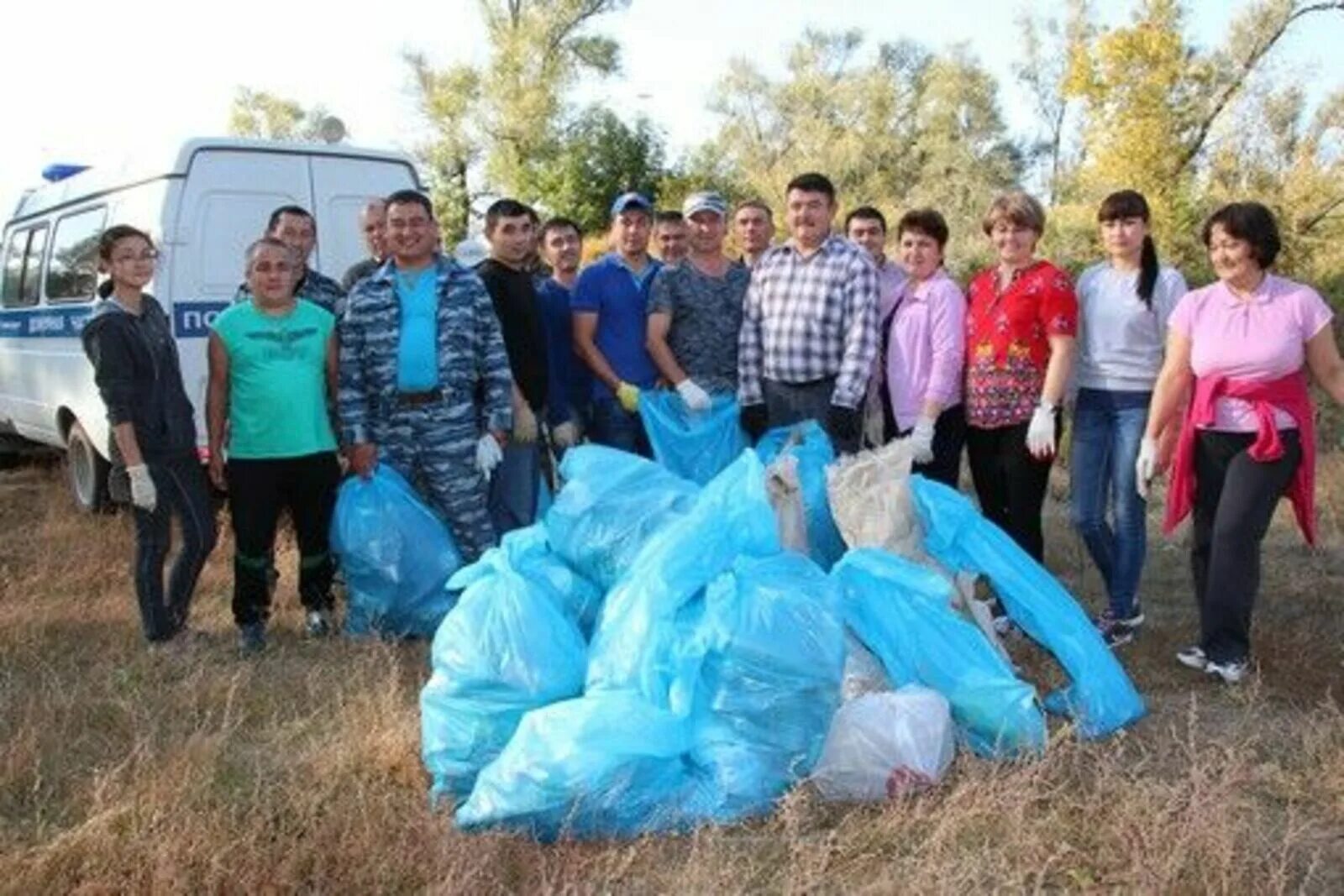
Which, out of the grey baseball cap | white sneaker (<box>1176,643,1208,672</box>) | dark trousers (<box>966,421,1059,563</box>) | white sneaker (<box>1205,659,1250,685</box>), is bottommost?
white sneaker (<box>1176,643,1208,672</box>)

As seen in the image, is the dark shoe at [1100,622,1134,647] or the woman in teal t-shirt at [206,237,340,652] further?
the dark shoe at [1100,622,1134,647]

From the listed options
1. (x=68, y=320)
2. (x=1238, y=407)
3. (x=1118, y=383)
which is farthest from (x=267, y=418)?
(x=68, y=320)

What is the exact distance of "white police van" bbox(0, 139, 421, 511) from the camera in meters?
5.79

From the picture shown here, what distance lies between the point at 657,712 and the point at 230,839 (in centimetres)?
91

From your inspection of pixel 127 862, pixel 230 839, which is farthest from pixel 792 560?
pixel 127 862

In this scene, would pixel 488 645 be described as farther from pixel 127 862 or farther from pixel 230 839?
pixel 127 862

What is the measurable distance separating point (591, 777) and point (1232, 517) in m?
2.28

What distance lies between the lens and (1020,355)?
4.09 metres

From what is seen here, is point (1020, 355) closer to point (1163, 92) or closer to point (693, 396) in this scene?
point (693, 396)

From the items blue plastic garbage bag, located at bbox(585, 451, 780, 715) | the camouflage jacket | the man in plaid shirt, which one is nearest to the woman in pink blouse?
the man in plaid shirt

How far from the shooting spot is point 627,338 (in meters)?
4.48

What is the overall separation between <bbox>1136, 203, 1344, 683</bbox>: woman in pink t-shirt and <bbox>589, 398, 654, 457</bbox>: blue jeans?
178cm

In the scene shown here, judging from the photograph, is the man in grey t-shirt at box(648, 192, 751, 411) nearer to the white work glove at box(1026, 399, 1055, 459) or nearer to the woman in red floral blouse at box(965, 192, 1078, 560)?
the woman in red floral blouse at box(965, 192, 1078, 560)

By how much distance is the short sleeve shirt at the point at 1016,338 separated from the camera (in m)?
4.03
